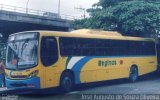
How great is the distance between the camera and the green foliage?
2548 cm

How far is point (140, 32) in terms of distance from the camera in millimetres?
27156

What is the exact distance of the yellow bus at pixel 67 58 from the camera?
A: 48.3 feet

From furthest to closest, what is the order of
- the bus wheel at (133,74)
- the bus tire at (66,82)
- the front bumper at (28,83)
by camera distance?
the bus wheel at (133,74) < the bus tire at (66,82) < the front bumper at (28,83)

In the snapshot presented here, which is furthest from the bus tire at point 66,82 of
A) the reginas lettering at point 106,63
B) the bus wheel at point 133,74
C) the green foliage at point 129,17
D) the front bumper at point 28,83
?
the green foliage at point 129,17

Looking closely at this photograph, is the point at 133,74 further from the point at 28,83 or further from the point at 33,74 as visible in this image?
the point at 28,83

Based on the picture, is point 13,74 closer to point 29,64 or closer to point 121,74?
point 29,64

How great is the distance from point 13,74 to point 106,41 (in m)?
6.39

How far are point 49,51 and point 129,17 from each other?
12420 mm

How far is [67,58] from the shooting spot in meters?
16.3

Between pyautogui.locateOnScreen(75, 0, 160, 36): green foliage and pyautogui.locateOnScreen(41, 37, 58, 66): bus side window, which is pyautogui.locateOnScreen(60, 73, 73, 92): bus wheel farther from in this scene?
pyautogui.locateOnScreen(75, 0, 160, 36): green foliage

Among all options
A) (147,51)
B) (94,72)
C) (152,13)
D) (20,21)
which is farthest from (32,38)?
(20,21)

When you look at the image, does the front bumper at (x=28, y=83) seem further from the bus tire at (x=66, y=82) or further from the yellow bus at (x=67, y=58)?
the bus tire at (x=66, y=82)

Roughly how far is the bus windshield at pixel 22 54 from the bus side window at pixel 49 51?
1.17 ft

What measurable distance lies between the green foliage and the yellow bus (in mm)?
4027
